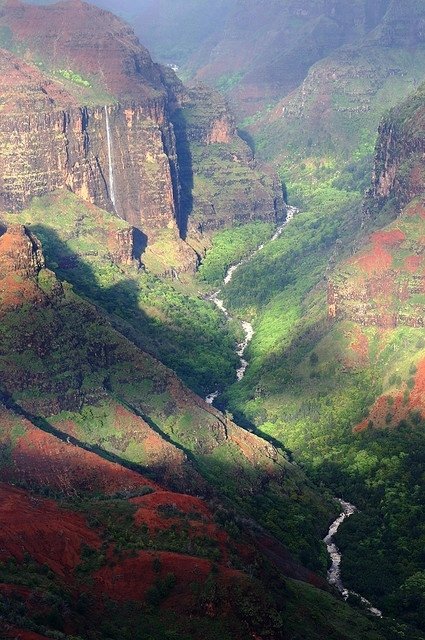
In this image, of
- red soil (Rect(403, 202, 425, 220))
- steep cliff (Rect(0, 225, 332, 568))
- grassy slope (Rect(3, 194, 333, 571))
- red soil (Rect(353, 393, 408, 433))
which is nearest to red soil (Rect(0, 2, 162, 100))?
red soil (Rect(403, 202, 425, 220))

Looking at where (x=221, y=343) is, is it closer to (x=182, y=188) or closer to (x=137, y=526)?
(x=182, y=188)

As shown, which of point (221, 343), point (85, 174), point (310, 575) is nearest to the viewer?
point (310, 575)

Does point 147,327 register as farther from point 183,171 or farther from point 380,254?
point 183,171

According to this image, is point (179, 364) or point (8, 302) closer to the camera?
point (8, 302)

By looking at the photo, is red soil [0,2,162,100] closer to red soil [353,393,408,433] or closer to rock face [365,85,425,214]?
rock face [365,85,425,214]

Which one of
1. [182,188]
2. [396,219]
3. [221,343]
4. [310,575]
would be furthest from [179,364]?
[182,188]

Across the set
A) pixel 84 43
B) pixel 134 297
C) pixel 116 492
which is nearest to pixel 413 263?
pixel 134 297
